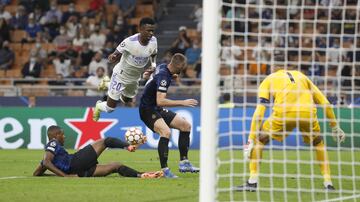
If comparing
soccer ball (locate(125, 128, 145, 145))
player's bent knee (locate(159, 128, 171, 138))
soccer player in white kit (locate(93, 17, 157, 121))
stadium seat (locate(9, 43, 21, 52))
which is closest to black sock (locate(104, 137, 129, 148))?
soccer ball (locate(125, 128, 145, 145))

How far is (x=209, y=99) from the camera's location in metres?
7.75

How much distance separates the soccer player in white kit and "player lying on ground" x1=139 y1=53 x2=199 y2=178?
2.51 feet

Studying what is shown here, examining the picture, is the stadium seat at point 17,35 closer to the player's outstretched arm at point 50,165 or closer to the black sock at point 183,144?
the black sock at point 183,144

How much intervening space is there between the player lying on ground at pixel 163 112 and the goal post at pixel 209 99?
489 centimetres

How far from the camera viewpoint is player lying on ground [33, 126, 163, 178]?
12.7 m

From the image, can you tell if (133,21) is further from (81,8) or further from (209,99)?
(209,99)

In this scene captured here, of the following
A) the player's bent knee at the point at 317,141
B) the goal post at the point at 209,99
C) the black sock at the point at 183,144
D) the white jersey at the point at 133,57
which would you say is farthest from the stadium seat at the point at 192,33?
the goal post at the point at 209,99

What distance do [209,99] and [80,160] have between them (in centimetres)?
531

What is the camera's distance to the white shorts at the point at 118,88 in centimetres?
1605

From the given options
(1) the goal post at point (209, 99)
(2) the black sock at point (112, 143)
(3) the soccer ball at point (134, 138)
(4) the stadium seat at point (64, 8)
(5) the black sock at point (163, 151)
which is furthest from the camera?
(4) the stadium seat at point (64, 8)

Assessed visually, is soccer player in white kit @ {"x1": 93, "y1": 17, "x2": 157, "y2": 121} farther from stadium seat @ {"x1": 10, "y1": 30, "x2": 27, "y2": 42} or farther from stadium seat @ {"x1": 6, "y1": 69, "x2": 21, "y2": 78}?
stadium seat @ {"x1": 10, "y1": 30, "x2": 27, "y2": 42}

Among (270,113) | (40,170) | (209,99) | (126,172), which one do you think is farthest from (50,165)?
(209,99)

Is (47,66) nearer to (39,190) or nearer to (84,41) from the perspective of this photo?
(84,41)

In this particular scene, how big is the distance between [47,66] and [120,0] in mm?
3751
